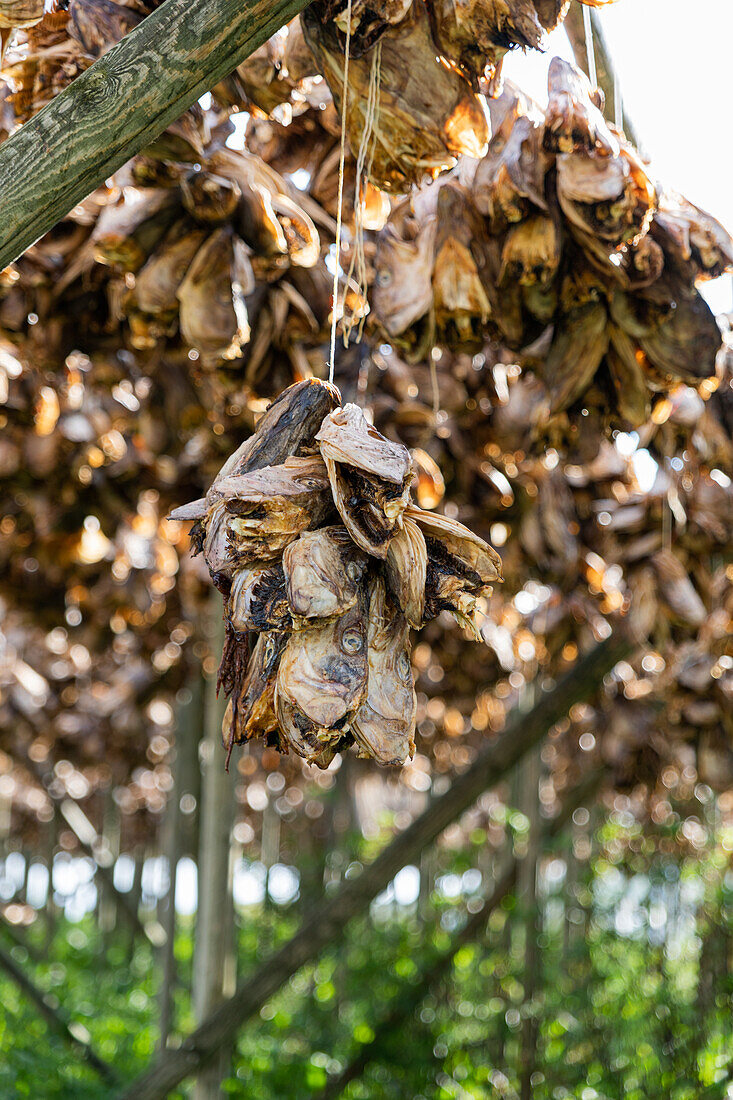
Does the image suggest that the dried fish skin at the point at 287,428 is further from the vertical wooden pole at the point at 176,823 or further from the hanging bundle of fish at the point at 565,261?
the vertical wooden pole at the point at 176,823

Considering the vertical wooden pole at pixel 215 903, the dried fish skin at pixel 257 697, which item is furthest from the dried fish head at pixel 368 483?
the vertical wooden pole at pixel 215 903

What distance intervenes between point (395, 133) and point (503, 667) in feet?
11.1

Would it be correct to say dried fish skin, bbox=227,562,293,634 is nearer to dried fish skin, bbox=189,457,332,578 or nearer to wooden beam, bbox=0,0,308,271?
dried fish skin, bbox=189,457,332,578

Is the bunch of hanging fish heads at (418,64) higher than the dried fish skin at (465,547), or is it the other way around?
the bunch of hanging fish heads at (418,64)

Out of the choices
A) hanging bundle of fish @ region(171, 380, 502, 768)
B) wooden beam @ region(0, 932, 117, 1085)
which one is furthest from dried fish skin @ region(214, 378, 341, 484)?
wooden beam @ region(0, 932, 117, 1085)

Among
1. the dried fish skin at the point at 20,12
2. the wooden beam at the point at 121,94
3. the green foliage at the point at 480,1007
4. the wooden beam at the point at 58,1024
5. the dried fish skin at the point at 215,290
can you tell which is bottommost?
the green foliage at the point at 480,1007

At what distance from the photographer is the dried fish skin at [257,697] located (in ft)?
2.60

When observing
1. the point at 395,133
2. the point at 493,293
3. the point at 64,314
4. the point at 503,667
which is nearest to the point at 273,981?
the point at 503,667

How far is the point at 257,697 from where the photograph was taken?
80 cm

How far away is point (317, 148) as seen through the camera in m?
1.78

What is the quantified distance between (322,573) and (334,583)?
0.01 meters

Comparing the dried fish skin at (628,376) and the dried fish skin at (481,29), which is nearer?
the dried fish skin at (481,29)

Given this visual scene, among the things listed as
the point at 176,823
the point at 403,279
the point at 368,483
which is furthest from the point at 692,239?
the point at 176,823

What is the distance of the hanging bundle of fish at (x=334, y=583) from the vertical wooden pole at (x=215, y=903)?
2184mm
